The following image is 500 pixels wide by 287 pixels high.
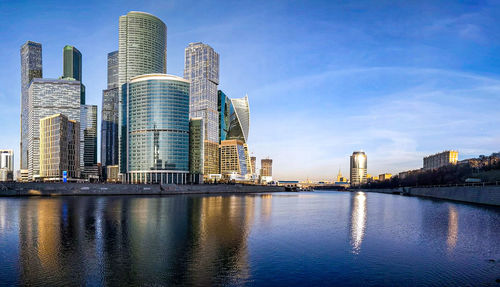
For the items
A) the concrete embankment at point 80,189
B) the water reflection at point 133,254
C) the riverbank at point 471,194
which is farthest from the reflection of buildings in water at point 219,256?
the concrete embankment at point 80,189

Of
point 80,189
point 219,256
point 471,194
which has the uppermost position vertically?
point 219,256

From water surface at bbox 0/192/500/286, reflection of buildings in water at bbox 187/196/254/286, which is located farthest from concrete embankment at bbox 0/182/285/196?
reflection of buildings in water at bbox 187/196/254/286

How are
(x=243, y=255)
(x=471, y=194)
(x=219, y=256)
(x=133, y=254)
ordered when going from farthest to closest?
(x=471, y=194), (x=243, y=255), (x=133, y=254), (x=219, y=256)

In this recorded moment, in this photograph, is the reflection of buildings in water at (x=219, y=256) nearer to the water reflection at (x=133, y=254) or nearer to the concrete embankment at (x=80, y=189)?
the water reflection at (x=133, y=254)

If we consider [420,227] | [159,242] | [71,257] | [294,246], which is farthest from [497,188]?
[71,257]

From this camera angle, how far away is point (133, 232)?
126ft

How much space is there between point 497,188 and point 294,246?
70.8 metres

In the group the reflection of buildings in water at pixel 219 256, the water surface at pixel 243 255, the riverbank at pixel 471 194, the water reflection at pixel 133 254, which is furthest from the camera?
the riverbank at pixel 471 194

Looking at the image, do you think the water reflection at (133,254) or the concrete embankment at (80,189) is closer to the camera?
the water reflection at (133,254)

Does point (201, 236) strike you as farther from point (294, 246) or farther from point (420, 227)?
point (420, 227)

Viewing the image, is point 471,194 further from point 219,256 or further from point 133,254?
point 133,254

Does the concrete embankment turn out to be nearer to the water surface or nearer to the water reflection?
the water surface

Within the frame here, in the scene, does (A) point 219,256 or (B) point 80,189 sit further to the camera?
(B) point 80,189

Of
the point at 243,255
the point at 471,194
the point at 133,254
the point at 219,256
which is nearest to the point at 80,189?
the point at 133,254
